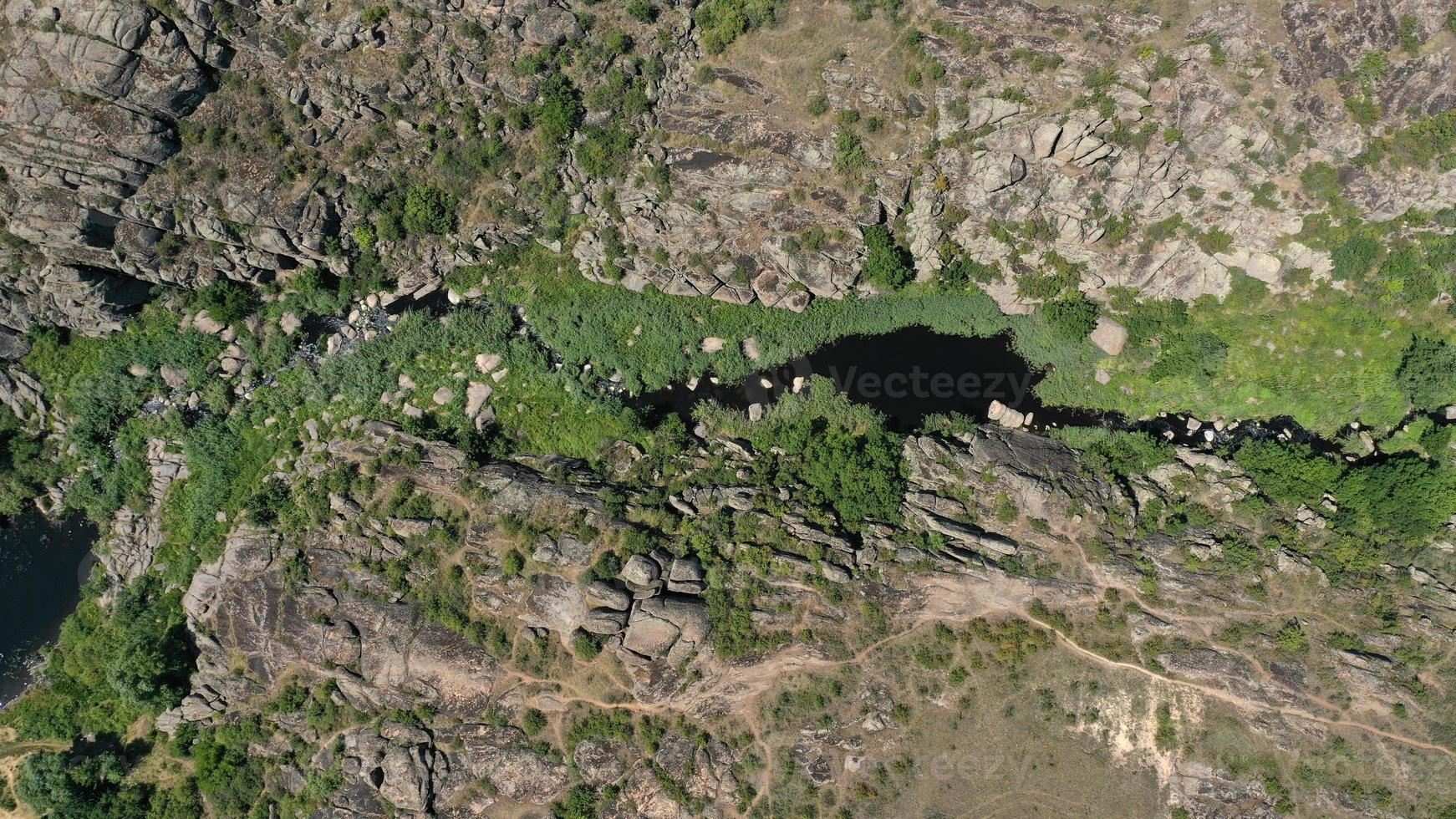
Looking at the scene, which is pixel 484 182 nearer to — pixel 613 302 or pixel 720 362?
pixel 613 302

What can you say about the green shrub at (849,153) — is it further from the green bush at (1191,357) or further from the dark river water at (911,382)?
the green bush at (1191,357)

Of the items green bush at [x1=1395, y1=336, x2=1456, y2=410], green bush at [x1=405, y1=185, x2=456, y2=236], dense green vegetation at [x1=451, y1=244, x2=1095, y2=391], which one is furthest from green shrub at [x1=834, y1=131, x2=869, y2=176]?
green bush at [x1=1395, y1=336, x2=1456, y2=410]

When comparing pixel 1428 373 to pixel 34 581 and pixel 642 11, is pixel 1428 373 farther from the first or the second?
pixel 34 581

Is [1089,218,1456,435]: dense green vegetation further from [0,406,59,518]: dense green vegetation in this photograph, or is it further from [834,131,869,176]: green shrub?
[0,406,59,518]: dense green vegetation

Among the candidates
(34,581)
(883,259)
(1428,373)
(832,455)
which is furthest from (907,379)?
(34,581)

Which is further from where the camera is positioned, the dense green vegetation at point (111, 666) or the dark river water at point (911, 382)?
A: the dark river water at point (911, 382)

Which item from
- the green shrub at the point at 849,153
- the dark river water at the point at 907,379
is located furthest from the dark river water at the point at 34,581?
the green shrub at the point at 849,153

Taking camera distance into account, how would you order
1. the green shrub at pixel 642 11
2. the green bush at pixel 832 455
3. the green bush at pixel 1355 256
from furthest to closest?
1. the green shrub at pixel 642 11
2. the green bush at pixel 1355 256
3. the green bush at pixel 832 455
